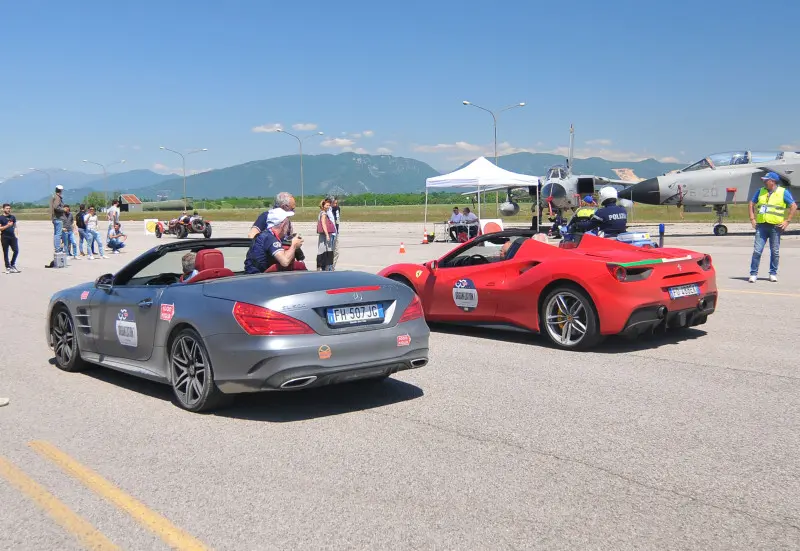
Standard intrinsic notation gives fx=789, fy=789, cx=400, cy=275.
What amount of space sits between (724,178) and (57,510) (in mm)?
28810

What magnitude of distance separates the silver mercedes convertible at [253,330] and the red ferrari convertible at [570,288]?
2.31 m

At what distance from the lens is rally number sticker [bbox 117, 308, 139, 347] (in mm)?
6348

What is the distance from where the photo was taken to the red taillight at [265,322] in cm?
527

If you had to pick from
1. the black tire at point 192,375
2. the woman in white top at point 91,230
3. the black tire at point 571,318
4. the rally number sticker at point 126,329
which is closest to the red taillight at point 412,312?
the black tire at point 192,375

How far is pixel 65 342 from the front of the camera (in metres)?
7.50

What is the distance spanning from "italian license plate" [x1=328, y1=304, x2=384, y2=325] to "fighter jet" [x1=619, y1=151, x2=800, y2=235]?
25.6 m

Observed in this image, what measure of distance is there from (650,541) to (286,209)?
618cm

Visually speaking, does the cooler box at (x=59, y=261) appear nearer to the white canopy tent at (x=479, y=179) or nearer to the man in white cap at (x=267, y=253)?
the white canopy tent at (x=479, y=179)

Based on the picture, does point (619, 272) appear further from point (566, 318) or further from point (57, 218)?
point (57, 218)

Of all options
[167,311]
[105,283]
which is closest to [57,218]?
[105,283]

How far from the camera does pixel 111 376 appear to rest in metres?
7.34

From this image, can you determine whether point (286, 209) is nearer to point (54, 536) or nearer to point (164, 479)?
point (164, 479)

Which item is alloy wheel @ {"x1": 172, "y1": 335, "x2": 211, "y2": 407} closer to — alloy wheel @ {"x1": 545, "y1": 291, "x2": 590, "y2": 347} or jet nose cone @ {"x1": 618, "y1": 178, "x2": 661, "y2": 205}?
alloy wheel @ {"x1": 545, "y1": 291, "x2": 590, "y2": 347}

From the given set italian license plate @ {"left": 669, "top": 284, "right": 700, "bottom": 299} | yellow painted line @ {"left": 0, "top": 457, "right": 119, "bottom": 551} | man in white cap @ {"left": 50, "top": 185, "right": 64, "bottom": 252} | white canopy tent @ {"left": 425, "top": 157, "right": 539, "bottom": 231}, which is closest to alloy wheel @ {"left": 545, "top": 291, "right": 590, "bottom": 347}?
italian license plate @ {"left": 669, "top": 284, "right": 700, "bottom": 299}
